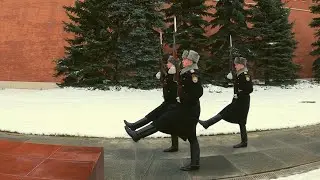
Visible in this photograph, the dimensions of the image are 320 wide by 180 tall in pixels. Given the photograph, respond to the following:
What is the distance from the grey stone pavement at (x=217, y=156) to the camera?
5.17m

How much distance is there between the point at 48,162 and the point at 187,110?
6.74 feet

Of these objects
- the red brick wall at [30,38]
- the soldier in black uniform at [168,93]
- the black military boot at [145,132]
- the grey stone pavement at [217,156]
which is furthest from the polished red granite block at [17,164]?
the red brick wall at [30,38]

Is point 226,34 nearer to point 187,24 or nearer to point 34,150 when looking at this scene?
point 187,24

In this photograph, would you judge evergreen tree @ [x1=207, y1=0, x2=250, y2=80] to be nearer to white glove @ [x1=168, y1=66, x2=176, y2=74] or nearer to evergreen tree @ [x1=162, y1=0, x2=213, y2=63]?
evergreen tree @ [x1=162, y1=0, x2=213, y2=63]

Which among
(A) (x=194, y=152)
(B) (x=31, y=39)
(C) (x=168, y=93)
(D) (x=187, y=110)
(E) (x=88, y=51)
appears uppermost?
(B) (x=31, y=39)

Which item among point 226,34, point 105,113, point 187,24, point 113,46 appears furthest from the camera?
point 226,34

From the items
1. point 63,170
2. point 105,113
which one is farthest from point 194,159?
point 105,113

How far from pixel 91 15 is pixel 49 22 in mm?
4571

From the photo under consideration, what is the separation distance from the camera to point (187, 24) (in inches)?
688

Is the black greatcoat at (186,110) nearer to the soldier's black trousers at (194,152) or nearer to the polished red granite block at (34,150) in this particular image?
the soldier's black trousers at (194,152)

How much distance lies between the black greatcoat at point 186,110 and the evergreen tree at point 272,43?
46.5 ft

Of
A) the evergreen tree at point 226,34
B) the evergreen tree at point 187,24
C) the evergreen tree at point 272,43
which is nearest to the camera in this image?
the evergreen tree at point 187,24

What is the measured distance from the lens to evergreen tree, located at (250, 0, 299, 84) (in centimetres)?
1880

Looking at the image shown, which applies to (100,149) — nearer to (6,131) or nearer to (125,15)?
(6,131)
